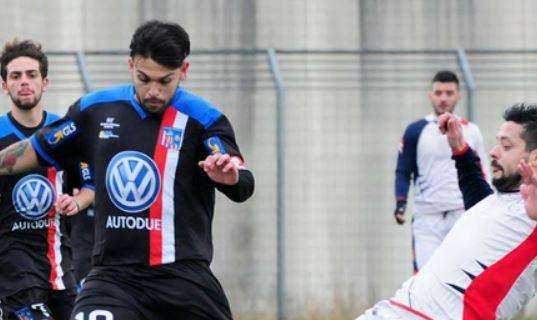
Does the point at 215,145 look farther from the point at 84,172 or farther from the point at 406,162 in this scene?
the point at 406,162

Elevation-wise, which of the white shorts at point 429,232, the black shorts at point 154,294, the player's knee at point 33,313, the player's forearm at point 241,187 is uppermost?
the player's forearm at point 241,187

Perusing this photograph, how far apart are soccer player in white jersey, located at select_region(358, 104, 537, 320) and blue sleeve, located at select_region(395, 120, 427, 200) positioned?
6.01 m

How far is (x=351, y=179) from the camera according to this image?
13.9 meters

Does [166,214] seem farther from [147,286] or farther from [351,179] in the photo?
[351,179]

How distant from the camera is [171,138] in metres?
6.20

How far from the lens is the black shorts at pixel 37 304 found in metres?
7.84

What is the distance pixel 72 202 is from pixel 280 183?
6.34 m

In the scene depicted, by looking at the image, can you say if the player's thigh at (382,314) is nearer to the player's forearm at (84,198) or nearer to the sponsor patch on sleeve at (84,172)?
the sponsor patch on sleeve at (84,172)

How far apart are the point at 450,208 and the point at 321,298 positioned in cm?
235

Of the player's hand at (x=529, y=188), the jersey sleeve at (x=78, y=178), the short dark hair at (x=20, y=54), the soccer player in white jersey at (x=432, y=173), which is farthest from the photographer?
the soccer player in white jersey at (x=432, y=173)

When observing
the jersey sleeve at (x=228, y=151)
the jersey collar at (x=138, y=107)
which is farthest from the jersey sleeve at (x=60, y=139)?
the jersey sleeve at (x=228, y=151)

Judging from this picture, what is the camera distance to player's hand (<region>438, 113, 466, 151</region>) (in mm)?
6352

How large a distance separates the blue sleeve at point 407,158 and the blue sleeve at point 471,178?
17.8 ft

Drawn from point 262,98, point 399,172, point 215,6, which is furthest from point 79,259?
point 215,6
